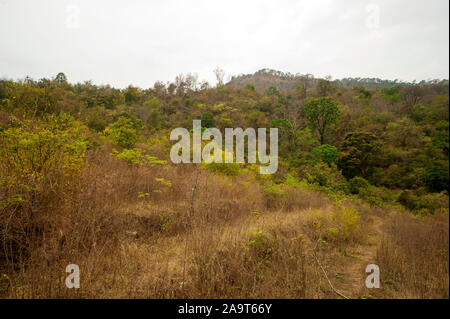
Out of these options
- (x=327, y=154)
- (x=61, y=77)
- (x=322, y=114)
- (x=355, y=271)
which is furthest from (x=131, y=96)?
(x=355, y=271)

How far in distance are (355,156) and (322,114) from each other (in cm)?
1028

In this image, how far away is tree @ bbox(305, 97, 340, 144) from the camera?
21.8 meters

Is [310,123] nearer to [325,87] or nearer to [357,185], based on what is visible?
[357,185]

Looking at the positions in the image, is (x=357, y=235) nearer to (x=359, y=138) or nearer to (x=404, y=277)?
(x=404, y=277)

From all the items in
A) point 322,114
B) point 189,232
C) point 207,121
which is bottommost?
point 189,232

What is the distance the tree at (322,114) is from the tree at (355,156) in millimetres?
6152

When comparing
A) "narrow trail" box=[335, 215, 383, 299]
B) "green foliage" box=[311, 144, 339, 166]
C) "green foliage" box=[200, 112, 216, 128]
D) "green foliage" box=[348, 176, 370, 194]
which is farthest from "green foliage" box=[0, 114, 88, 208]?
"green foliage" box=[311, 144, 339, 166]

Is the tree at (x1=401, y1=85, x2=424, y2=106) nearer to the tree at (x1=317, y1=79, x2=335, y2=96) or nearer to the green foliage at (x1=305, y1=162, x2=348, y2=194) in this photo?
the green foliage at (x1=305, y1=162, x2=348, y2=194)

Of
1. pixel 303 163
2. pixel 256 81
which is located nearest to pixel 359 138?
pixel 303 163

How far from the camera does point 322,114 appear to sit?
2248 cm

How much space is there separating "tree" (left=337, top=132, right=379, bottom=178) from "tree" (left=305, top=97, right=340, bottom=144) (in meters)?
6.15

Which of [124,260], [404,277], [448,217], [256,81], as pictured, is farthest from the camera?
[256,81]
